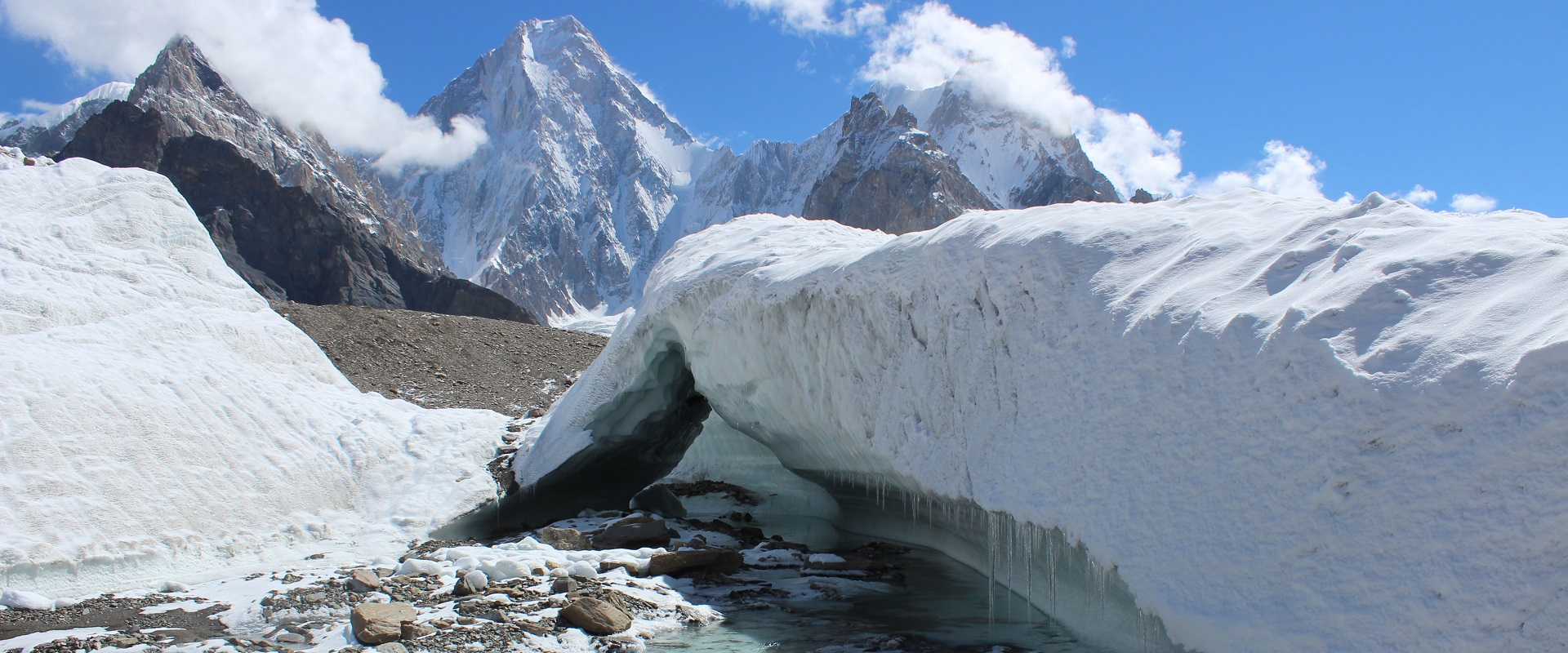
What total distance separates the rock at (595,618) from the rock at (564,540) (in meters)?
2.89

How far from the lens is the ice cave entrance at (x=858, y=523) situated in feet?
21.3

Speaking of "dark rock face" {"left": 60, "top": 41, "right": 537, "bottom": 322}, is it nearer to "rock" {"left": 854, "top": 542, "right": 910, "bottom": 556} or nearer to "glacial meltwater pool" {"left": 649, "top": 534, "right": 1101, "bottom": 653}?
"rock" {"left": 854, "top": 542, "right": 910, "bottom": 556}

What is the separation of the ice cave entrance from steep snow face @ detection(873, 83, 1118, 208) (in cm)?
Result: 10969

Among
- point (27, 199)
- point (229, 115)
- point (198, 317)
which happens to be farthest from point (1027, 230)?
point (229, 115)

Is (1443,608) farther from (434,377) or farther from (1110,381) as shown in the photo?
(434,377)

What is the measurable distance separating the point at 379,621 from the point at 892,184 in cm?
9827

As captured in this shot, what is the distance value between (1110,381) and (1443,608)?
7.37 feet

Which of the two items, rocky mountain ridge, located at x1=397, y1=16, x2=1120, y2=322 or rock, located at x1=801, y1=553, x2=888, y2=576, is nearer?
rock, located at x1=801, y1=553, x2=888, y2=576

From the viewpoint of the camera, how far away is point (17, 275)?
1091cm

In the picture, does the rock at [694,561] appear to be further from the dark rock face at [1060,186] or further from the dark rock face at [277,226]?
the dark rock face at [1060,186]

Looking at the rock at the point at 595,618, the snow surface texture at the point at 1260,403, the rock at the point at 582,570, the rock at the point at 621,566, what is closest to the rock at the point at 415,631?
the rock at the point at 595,618

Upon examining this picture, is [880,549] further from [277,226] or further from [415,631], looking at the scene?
[277,226]

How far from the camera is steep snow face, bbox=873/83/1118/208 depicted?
127125 mm

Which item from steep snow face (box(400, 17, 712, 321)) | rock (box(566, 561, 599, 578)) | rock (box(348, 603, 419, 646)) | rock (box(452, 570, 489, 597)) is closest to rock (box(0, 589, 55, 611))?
rock (box(348, 603, 419, 646))
